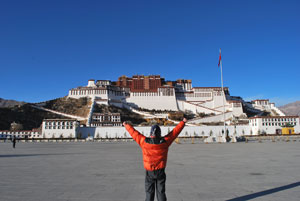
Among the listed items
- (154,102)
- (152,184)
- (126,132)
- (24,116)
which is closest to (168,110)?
(154,102)

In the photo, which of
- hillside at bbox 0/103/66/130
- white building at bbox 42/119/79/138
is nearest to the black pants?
white building at bbox 42/119/79/138

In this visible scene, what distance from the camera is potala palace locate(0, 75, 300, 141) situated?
50.6 m

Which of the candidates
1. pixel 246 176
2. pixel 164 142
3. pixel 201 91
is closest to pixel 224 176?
pixel 246 176

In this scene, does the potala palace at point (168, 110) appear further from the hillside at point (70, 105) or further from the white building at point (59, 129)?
the hillside at point (70, 105)

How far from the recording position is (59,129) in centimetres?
4975

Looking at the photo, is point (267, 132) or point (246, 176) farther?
point (267, 132)

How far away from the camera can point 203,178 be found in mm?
5758

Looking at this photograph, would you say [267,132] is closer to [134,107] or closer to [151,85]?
[134,107]

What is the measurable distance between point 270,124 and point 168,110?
3716cm

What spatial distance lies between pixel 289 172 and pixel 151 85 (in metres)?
90.0

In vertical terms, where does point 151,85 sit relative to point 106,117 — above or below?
above

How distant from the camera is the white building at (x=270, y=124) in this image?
170 feet

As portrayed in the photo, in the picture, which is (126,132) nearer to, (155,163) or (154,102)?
(154,102)

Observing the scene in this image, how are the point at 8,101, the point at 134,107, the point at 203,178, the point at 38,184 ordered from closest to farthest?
the point at 38,184 < the point at 203,178 < the point at 134,107 < the point at 8,101
